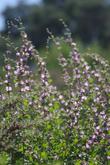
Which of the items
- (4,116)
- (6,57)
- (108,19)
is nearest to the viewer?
(4,116)

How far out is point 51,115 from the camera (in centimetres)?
898

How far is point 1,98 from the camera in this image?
343 inches

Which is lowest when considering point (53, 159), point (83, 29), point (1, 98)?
point (83, 29)

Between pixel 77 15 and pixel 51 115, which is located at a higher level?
pixel 51 115

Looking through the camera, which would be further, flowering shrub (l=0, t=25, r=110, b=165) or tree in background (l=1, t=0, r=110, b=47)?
tree in background (l=1, t=0, r=110, b=47)

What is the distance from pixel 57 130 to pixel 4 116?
0.65 m

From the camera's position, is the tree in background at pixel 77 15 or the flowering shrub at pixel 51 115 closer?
the flowering shrub at pixel 51 115

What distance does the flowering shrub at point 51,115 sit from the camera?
28.0 ft

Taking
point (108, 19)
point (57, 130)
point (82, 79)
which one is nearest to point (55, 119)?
point (57, 130)

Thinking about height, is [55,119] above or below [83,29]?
above

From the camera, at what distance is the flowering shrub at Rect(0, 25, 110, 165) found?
8.52 meters

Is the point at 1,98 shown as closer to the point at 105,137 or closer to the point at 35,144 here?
the point at 35,144

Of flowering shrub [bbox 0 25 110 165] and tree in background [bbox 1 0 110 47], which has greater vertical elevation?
flowering shrub [bbox 0 25 110 165]

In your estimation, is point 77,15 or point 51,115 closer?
point 51,115
